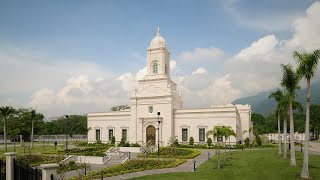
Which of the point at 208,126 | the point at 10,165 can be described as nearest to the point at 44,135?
the point at 208,126

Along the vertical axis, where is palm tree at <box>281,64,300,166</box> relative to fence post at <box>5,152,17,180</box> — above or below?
above

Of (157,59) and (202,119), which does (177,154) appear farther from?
(157,59)

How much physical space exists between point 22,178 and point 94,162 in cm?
1981

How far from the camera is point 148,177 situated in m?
23.1

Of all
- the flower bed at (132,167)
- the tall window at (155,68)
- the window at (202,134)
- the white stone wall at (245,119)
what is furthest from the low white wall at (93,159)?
the white stone wall at (245,119)

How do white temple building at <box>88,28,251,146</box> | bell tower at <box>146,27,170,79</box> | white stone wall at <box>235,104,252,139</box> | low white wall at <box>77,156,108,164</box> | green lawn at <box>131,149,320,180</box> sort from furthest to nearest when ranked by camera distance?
1. white stone wall at <box>235,104,252,139</box>
2. bell tower at <box>146,27,170,79</box>
3. white temple building at <box>88,28,251,146</box>
4. low white wall at <box>77,156,108,164</box>
5. green lawn at <box>131,149,320,180</box>

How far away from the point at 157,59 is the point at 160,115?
9.40 metres

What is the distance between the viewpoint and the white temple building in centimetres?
4994

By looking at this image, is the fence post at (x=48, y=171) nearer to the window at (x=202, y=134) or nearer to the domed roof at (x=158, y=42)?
the window at (x=202, y=134)

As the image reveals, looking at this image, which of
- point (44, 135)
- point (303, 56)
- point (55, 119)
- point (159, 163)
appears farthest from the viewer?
point (55, 119)

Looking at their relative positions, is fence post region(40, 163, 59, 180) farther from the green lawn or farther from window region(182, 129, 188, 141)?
window region(182, 129, 188, 141)

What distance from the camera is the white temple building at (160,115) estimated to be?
49.9 metres

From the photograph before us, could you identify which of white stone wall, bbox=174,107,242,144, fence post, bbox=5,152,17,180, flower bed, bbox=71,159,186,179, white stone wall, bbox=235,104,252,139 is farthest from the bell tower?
fence post, bbox=5,152,17,180

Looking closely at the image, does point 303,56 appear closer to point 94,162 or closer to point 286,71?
point 286,71
